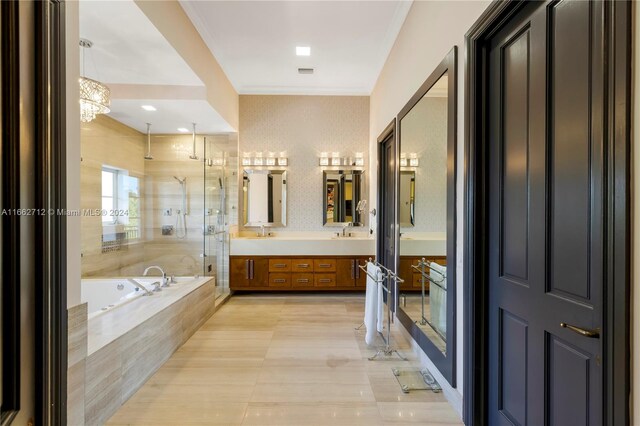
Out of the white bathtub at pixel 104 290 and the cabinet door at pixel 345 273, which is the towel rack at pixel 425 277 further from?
the white bathtub at pixel 104 290

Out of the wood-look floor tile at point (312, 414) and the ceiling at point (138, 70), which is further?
the ceiling at point (138, 70)

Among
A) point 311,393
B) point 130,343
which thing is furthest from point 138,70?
point 311,393

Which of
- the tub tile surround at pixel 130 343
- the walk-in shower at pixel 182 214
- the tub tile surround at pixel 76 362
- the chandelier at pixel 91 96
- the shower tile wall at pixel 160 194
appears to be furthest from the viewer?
the walk-in shower at pixel 182 214

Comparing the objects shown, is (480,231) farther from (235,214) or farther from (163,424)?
(235,214)

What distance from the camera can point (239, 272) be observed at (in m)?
4.63

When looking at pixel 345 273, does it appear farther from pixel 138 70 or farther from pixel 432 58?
pixel 138 70

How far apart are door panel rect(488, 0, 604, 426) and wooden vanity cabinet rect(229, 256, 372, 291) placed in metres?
2.97

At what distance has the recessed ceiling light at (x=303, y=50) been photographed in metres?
3.69

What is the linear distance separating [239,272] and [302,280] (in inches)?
37.9

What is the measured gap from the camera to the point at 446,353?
6.89 ft

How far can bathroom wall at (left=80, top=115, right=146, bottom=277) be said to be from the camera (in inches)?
138

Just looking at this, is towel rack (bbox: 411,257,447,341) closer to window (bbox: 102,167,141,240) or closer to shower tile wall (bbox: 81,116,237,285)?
shower tile wall (bbox: 81,116,237,285)

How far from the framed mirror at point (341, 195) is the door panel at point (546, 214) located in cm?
342

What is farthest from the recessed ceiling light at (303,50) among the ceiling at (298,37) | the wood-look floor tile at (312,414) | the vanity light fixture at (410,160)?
the wood-look floor tile at (312,414)
